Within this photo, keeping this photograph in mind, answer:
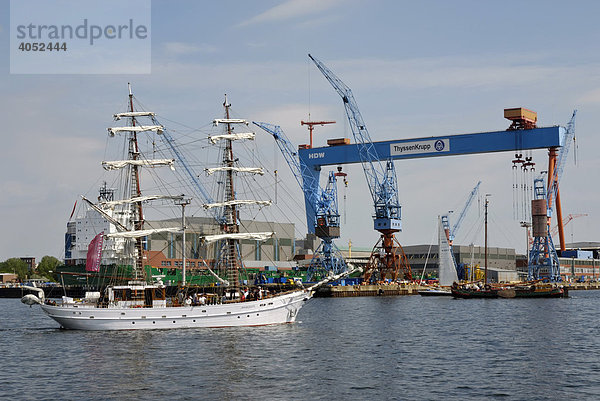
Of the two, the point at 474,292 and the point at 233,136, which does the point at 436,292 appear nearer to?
the point at 474,292

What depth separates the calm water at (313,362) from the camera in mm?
37750

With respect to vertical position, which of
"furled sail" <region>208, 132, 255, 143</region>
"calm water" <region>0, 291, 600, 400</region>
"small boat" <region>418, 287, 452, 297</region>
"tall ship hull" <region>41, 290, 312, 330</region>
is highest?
"furled sail" <region>208, 132, 255, 143</region>

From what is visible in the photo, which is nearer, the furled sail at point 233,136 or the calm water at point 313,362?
the calm water at point 313,362

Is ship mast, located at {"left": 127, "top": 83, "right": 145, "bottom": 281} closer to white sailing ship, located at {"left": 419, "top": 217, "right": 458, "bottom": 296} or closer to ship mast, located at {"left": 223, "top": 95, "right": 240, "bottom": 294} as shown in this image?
ship mast, located at {"left": 223, "top": 95, "right": 240, "bottom": 294}

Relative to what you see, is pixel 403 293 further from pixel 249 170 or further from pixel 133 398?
pixel 133 398

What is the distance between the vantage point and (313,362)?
47.3 metres

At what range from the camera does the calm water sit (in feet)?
124

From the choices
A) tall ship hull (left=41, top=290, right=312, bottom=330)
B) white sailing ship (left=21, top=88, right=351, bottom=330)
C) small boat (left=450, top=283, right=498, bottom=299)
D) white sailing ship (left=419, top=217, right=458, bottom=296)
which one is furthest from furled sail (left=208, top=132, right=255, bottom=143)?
white sailing ship (left=419, top=217, right=458, bottom=296)

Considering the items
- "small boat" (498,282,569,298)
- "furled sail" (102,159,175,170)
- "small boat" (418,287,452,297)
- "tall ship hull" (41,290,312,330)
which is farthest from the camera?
"small boat" (418,287,452,297)

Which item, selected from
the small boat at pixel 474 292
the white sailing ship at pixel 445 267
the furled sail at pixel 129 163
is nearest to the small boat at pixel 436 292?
the white sailing ship at pixel 445 267

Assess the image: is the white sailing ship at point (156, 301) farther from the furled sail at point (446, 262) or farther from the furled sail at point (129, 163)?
the furled sail at point (446, 262)

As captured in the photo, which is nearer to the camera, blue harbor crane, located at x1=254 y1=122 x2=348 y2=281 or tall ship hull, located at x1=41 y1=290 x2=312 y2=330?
tall ship hull, located at x1=41 y1=290 x2=312 y2=330

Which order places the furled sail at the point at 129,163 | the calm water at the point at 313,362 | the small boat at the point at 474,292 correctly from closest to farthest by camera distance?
1. the calm water at the point at 313,362
2. the furled sail at the point at 129,163
3. the small boat at the point at 474,292

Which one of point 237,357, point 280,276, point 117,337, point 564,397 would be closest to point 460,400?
point 564,397
